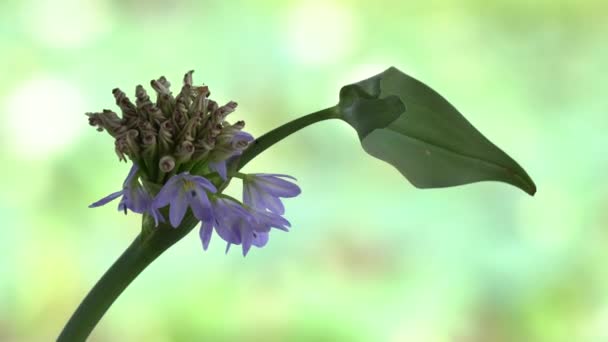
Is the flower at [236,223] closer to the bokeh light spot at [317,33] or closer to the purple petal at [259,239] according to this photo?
the purple petal at [259,239]

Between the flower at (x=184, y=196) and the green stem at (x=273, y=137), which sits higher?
the green stem at (x=273, y=137)

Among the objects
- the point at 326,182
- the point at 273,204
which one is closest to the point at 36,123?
the point at 326,182

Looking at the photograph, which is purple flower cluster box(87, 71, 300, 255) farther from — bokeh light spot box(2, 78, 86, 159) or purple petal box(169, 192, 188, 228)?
bokeh light spot box(2, 78, 86, 159)

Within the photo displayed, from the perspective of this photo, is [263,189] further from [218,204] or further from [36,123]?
[36,123]

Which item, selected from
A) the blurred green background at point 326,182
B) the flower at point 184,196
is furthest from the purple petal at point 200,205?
the blurred green background at point 326,182

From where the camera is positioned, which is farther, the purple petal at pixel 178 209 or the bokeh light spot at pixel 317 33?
the bokeh light spot at pixel 317 33
